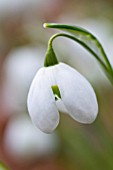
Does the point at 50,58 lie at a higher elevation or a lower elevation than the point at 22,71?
lower

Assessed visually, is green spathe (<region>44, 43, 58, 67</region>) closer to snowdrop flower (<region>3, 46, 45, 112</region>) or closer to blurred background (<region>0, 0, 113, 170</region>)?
blurred background (<region>0, 0, 113, 170</region>)

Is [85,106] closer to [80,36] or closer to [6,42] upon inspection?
[80,36]

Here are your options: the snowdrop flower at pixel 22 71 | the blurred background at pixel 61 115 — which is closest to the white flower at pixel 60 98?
the blurred background at pixel 61 115

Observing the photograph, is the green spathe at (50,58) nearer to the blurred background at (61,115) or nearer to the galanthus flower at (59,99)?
the galanthus flower at (59,99)

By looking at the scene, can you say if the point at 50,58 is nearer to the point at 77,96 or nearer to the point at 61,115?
the point at 77,96

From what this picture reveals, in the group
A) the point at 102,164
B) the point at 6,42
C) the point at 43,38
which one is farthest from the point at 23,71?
the point at 6,42

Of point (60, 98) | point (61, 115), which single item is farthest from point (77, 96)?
point (61, 115)

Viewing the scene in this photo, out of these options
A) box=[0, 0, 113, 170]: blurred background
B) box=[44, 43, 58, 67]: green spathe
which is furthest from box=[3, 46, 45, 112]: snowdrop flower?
box=[44, 43, 58, 67]: green spathe

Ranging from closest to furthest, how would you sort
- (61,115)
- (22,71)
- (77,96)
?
1. (77,96)
2. (22,71)
3. (61,115)
